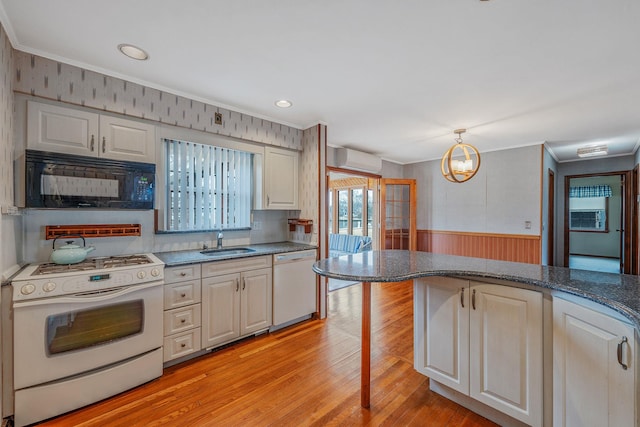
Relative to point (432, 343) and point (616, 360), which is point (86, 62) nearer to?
point (432, 343)

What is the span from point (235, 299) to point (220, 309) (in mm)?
160

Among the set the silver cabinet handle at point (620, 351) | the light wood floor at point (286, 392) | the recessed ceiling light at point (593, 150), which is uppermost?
the recessed ceiling light at point (593, 150)

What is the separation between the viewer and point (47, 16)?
160cm

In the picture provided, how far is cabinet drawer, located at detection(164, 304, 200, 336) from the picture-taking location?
2.24 meters

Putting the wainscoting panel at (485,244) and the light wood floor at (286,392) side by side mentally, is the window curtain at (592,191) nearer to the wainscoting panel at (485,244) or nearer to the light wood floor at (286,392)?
the wainscoting panel at (485,244)

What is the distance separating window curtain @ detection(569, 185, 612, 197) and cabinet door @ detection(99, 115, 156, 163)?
378 inches

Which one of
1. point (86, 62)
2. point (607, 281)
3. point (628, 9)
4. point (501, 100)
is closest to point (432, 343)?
point (607, 281)

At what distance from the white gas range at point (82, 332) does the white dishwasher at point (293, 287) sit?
3.75 feet

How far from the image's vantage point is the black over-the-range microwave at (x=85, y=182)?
188cm

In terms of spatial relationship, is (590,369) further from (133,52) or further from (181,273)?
(133,52)

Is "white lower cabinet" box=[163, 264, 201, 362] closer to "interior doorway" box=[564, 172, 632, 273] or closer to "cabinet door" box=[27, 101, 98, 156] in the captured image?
"cabinet door" box=[27, 101, 98, 156]

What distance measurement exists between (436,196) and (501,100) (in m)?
3.07

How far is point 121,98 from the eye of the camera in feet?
7.45

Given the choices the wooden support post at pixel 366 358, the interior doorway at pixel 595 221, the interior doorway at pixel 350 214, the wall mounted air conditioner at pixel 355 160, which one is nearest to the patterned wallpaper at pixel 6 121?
the wooden support post at pixel 366 358
